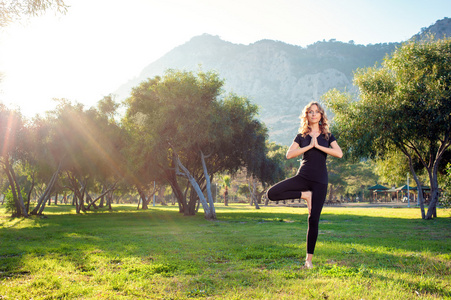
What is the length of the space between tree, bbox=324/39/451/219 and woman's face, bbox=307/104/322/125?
15.9 metres

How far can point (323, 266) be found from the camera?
6324mm

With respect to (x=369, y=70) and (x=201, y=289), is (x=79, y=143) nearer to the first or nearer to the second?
(x=369, y=70)

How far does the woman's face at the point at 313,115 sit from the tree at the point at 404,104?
15917 mm

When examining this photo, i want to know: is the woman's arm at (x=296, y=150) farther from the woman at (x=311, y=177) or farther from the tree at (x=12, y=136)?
the tree at (x=12, y=136)

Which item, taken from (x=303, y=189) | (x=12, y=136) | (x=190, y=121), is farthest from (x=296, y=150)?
(x=12, y=136)

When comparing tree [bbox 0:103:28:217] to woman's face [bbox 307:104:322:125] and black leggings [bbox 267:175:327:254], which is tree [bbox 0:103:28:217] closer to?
black leggings [bbox 267:175:327:254]

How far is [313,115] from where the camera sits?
19.8 ft

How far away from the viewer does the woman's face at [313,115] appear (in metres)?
6.02

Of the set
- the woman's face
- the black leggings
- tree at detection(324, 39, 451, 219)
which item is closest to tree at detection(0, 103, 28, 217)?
tree at detection(324, 39, 451, 219)

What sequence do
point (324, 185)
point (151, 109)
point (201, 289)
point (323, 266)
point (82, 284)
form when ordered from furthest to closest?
1. point (151, 109)
2. point (323, 266)
3. point (324, 185)
4. point (82, 284)
5. point (201, 289)

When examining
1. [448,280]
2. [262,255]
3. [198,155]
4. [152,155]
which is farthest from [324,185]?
[198,155]

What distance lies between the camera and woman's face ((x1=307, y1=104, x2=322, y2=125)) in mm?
6020

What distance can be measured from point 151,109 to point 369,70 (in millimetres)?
15943

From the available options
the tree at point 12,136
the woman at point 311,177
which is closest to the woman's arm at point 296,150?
the woman at point 311,177
